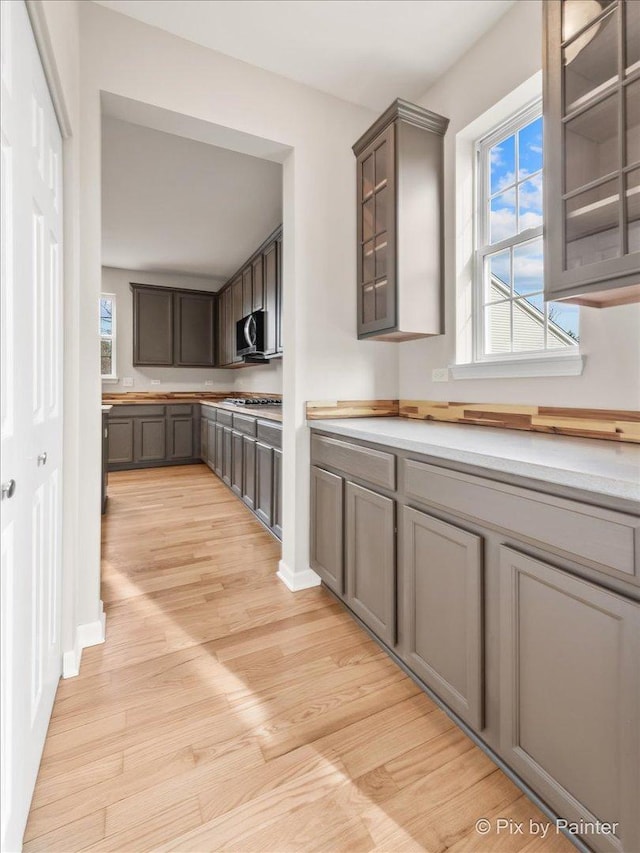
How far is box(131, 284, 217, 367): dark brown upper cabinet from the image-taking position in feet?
19.3

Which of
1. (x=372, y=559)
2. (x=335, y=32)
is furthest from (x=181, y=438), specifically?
(x=335, y=32)

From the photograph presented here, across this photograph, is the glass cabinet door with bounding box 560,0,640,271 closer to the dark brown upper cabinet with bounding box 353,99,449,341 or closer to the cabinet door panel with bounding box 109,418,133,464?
the dark brown upper cabinet with bounding box 353,99,449,341

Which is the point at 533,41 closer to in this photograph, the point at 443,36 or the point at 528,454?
the point at 443,36

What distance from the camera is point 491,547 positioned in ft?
3.91

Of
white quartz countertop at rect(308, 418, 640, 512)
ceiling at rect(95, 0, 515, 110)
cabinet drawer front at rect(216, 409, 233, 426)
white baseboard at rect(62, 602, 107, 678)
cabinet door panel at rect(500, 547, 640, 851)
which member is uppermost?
ceiling at rect(95, 0, 515, 110)

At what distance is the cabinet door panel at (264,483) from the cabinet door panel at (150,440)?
2968 millimetres

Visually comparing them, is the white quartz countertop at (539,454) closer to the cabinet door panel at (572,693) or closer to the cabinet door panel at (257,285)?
the cabinet door panel at (572,693)

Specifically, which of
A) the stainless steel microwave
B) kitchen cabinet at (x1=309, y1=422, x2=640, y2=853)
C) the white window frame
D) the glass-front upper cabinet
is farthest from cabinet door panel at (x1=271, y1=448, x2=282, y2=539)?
the white window frame

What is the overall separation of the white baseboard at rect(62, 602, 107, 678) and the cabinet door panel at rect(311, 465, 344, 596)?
3.57 ft

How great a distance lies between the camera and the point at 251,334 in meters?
4.45

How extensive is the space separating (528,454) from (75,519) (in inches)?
67.8

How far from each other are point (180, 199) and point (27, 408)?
3.49 m

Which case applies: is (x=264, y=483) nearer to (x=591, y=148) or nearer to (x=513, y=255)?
(x=513, y=255)

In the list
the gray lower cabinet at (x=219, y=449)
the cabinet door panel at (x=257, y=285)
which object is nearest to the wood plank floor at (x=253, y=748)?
the gray lower cabinet at (x=219, y=449)
